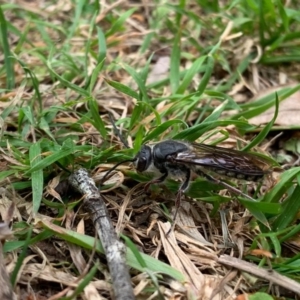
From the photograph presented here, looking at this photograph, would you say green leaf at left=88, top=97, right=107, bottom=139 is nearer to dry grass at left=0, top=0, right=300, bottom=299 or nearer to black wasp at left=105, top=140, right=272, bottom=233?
dry grass at left=0, top=0, right=300, bottom=299

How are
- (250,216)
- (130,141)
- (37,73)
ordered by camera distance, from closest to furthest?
(250,216)
(130,141)
(37,73)

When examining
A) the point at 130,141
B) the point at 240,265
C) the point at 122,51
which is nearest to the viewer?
the point at 240,265

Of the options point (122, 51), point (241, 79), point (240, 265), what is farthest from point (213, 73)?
point (240, 265)

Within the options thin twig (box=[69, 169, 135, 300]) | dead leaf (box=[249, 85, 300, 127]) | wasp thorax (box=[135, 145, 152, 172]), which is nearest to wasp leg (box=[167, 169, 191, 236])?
wasp thorax (box=[135, 145, 152, 172])

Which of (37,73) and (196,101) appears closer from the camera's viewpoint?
(196,101)

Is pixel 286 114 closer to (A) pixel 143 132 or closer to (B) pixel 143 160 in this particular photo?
(A) pixel 143 132

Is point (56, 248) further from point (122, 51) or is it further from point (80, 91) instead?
point (122, 51)
